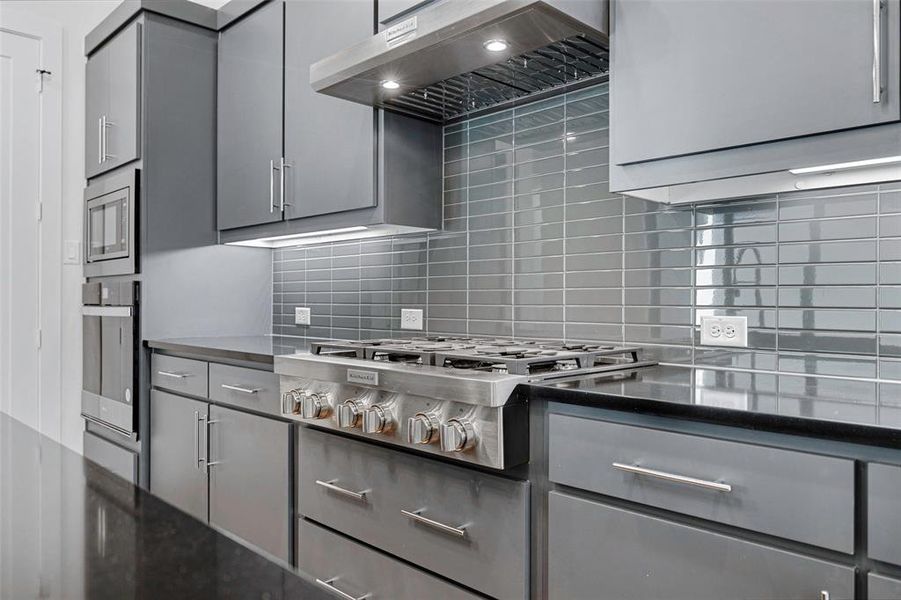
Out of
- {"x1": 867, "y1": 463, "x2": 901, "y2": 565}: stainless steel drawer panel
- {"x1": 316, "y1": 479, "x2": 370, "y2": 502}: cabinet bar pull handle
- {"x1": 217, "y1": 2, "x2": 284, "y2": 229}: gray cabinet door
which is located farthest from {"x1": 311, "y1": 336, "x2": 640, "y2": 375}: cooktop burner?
{"x1": 217, "y1": 2, "x2": 284, "y2": 229}: gray cabinet door

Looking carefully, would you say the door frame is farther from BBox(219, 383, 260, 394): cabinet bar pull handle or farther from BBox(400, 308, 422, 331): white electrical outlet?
BBox(400, 308, 422, 331): white electrical outlet

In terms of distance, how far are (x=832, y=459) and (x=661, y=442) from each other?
0.89 ft

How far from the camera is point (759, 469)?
1.01 m

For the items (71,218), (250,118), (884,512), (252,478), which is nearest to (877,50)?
(884,512)

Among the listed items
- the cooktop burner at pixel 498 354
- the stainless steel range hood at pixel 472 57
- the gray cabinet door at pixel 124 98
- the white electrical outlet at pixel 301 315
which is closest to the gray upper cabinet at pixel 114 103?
the gray cabinet door at pixel 124 98

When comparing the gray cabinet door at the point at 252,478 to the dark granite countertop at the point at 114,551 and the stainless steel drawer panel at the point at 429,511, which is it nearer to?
the stainless steel drawer panel at the point at 429,511

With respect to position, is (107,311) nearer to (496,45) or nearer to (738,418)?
(496,45)

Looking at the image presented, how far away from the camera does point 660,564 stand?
1.13 metres

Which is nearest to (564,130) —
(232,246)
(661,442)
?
(661,442)

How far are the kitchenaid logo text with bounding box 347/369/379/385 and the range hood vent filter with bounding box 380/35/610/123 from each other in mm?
938

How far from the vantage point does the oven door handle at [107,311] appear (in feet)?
9.13

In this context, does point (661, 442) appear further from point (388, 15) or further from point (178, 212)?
point (178, 212)

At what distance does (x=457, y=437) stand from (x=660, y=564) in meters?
0.46

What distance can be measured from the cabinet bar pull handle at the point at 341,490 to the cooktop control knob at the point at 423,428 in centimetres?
36
